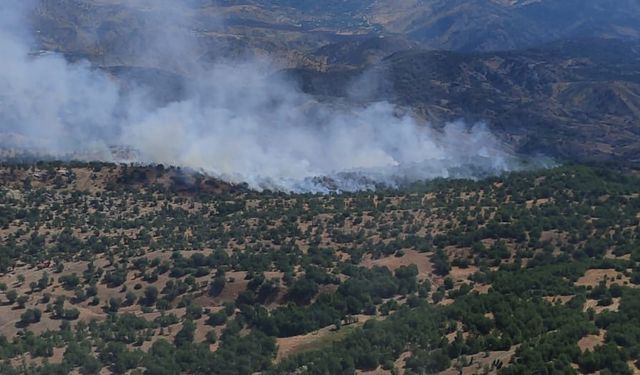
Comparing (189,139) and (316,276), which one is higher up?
(189,139)

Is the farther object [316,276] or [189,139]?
[189,139]

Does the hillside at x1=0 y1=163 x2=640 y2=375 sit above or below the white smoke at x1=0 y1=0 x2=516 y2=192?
below

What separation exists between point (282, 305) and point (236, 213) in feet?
110

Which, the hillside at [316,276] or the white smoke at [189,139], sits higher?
the white smoke at [189,139]

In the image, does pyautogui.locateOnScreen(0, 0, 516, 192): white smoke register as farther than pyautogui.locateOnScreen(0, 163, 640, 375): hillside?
Yes

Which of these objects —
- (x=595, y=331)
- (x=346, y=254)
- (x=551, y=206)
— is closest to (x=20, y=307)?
(x=346, y=254)

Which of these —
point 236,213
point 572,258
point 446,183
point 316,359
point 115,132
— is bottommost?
point 316,359

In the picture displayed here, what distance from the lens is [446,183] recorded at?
126m

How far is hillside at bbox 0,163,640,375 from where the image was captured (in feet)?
203

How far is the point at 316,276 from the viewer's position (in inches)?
3260

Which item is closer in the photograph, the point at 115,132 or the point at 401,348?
the point at 401,348

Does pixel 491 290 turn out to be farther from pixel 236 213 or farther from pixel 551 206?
pixel 236 213

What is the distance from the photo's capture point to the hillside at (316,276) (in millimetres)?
62000

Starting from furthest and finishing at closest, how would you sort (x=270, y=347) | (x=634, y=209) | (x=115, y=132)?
(x=115, y=132) → (x=634, y=209) → (x=270, y=347)
